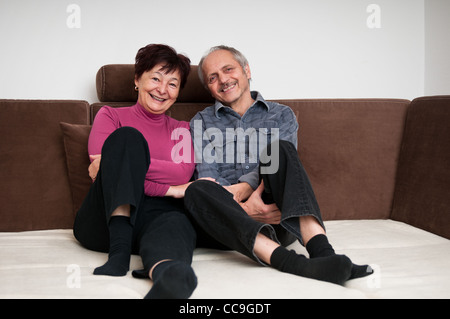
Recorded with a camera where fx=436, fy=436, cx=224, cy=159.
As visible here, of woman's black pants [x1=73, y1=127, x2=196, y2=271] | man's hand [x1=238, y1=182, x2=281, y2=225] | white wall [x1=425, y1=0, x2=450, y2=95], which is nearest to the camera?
woman's black pants [x1=73, y1=127, x2=196, y2=271]

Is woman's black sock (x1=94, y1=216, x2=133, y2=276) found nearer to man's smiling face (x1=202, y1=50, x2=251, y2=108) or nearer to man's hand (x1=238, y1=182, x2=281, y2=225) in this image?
man's hand (x1=238, y1=182, x2=281, y2=225)

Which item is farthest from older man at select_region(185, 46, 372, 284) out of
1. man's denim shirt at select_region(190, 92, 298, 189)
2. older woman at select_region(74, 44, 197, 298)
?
older woman at select_region(74, 44, 197, 298)

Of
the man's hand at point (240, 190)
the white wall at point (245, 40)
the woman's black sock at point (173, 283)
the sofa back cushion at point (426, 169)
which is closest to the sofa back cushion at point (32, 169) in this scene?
the white wall at point (245, 40)

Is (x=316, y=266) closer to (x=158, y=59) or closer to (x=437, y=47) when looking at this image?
(x=158, y=59)

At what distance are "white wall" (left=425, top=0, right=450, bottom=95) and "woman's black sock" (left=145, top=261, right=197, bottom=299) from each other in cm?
206

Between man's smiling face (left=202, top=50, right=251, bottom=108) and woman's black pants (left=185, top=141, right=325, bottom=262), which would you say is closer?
woman's black pants (left=185, top=141, right=325, bottom=262)

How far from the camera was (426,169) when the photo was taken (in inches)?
69.7

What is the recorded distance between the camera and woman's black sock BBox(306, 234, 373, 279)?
3.76 ft

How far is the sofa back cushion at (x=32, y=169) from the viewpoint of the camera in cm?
177

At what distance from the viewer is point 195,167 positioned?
175 centimetres

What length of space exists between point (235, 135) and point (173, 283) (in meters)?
0.93

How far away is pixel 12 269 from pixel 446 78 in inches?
92.3

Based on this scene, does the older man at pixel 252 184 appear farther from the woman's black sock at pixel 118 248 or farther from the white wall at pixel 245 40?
the white wall at pixel 245 40

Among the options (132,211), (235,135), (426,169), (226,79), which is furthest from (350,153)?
(132,211)
